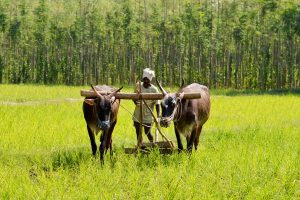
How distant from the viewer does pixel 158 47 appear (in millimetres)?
46500

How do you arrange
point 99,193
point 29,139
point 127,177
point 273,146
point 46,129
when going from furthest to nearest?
point 46,129 < point 29,139 < point 273,146 < point 127,177 < point 99,193

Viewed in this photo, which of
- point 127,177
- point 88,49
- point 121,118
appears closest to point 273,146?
point 127,177

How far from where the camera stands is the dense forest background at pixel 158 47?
40.3 meters

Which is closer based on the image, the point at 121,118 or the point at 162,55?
the point at 121,118

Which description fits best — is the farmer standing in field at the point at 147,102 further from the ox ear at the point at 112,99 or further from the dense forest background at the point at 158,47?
the dense forest background at the point at 158,47

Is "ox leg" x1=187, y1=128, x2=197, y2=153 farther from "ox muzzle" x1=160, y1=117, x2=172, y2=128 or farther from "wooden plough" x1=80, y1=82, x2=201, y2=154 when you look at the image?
"ox muzzle" x1=160, y1=117, x2=172, y2=128

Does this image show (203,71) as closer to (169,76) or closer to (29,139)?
(169,76)

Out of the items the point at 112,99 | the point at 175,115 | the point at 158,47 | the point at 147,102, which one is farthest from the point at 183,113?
the point at 158,47

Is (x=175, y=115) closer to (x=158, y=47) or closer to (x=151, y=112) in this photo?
(x=151, y=112)

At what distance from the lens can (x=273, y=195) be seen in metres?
5.99

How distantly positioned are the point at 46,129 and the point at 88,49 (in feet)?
115

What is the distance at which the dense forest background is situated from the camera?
40281 mm

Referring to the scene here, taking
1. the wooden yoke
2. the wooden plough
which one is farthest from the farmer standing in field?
the wooden yoke

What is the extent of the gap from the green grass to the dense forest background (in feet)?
95.5
